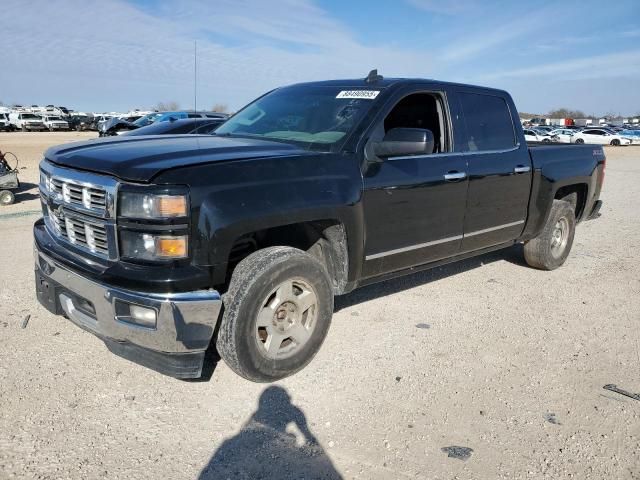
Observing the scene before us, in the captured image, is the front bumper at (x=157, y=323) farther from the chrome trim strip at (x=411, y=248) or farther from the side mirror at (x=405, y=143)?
the side mirror at (x=405, y=143)

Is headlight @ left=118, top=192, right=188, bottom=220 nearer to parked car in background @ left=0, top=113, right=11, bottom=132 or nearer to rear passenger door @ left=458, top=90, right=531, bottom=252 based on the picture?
rear passenger door @ left=458, top=90, right=531, bottom=252

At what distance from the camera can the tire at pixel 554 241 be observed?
19.3 ft

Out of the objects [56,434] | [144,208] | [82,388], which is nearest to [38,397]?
[82,388]

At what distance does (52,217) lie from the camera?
3.54m

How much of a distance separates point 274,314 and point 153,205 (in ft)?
3.36

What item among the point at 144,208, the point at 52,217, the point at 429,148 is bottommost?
the point at 52,217

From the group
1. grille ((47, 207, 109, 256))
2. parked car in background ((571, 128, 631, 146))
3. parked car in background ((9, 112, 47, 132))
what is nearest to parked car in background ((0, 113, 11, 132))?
parked car in background ((9, 112, 47, 132))

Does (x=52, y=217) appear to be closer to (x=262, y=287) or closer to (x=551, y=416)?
(x=262, y=287)

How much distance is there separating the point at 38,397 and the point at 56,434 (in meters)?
0.44

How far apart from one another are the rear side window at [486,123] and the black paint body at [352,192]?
82mm

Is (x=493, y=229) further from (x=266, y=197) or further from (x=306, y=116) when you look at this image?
(x=266, y=197)

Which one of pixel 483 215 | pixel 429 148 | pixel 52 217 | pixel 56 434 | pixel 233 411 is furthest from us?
pixel 483 215

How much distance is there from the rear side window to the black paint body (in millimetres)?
82

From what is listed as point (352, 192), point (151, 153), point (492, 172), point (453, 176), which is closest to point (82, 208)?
point (151, 153)
